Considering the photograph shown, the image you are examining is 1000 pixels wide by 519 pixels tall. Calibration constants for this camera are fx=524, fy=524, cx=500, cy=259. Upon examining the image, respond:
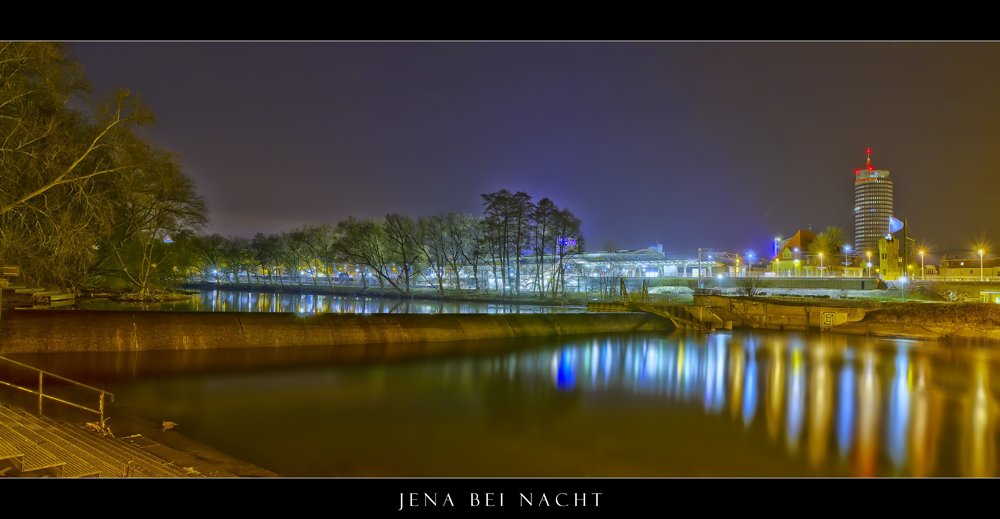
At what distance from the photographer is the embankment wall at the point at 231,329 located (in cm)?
1756

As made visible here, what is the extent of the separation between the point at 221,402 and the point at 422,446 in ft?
19.6

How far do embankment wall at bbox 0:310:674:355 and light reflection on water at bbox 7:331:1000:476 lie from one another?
86 cm

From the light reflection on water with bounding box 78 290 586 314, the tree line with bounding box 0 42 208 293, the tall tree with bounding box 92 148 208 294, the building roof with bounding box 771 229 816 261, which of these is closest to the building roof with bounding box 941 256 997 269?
the building roof with bounding box 771 229 816 261

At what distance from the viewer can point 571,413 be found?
14680 millimetres

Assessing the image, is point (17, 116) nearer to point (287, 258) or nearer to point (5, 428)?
point (5, 428)

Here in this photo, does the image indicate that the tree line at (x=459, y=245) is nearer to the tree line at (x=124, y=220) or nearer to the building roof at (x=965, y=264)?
the tree line at (x=124, y=220)

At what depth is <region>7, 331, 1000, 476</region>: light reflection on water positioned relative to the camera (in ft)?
35.7

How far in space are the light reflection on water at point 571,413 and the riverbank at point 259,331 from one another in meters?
0.87

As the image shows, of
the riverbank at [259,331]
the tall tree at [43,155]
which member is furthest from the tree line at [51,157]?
the riverbank at [259,331]

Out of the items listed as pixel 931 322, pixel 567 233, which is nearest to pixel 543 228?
pixel 567 233

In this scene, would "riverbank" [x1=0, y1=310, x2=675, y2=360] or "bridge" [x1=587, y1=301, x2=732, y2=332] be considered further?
"bridge" [x1=587, y1=301, x2=732, y2=332]

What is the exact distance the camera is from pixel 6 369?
47.7ft

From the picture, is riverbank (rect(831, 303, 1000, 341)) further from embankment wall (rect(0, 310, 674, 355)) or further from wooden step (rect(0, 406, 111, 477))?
wooden step (rect(0, 406, 111, 477))
